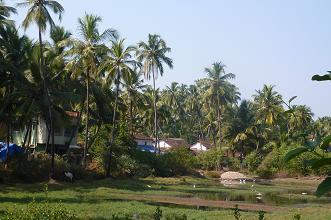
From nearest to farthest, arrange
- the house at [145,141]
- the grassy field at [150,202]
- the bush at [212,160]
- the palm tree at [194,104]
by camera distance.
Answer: the grassy field at [150,202], the bush at [212,160], the house at [145,141], the palm tree at [194,104]

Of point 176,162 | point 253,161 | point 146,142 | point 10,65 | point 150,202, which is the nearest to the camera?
point 150,202

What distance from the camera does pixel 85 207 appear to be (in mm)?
21328

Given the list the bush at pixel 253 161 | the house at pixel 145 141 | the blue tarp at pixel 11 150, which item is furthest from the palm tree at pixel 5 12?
the house at pixel 145 141

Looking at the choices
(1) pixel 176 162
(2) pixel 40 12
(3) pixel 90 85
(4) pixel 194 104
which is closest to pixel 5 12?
(2) pixel 40 12

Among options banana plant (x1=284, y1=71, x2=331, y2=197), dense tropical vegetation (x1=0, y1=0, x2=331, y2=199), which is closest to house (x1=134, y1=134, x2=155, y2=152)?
dense tropical vegetation (x1=0, y1=0, x2=331, y2=199)

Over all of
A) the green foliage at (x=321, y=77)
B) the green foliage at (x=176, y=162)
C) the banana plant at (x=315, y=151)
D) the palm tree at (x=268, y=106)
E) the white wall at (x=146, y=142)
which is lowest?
the banana plant at (x=315, y=151)

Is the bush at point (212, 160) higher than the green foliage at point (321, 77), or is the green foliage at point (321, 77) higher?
the bush at point (212, 160)

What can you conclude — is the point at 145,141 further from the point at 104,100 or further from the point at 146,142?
the point at 104,100

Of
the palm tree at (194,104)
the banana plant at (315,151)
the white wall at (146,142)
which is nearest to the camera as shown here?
the banana plant at (315,151)

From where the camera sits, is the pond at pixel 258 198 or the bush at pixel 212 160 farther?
the bush at pixel 212 160

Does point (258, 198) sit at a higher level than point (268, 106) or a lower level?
lower

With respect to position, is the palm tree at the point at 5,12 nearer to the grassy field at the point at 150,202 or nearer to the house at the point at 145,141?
the grassy field at the point at 150,202

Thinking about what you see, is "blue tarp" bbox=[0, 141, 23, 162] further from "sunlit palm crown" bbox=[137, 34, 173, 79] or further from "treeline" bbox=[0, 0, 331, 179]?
"sunlit palm crown" bbox=[137, 34, 173, 79]

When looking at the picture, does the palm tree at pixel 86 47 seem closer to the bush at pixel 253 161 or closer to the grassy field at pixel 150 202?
the grassy field at pixel 150 202
